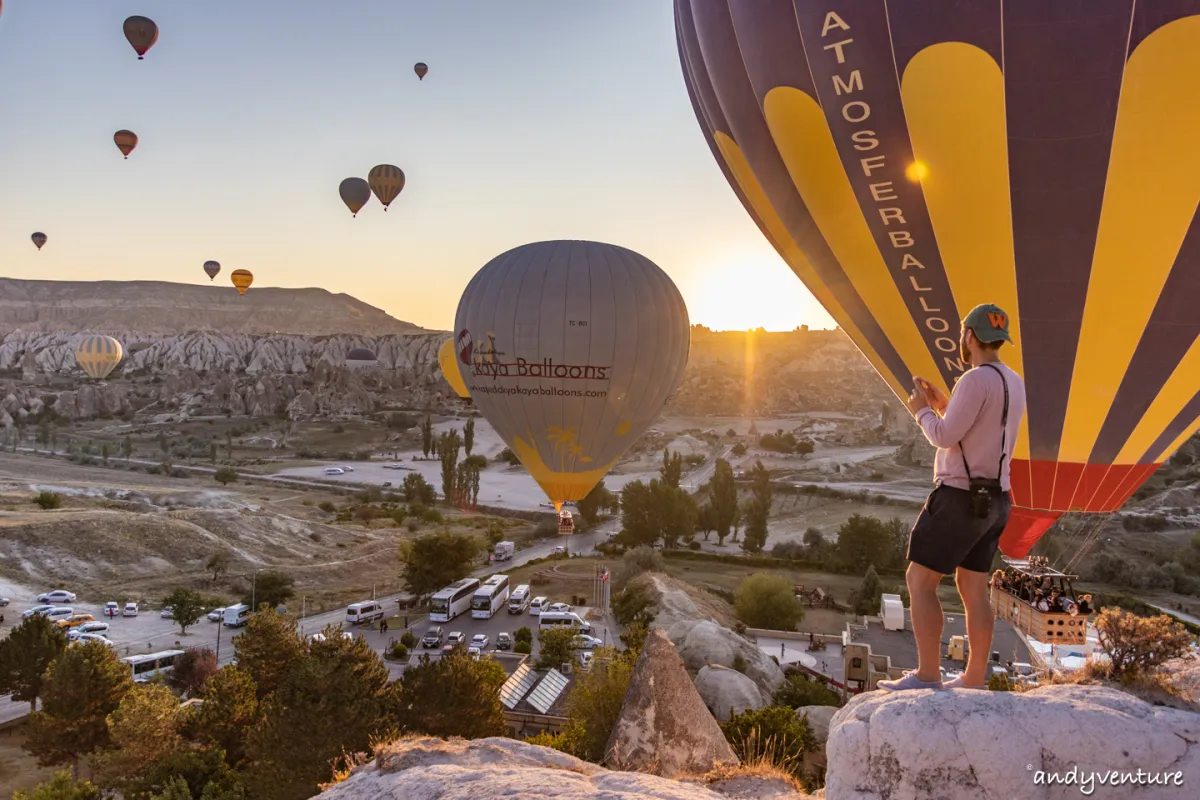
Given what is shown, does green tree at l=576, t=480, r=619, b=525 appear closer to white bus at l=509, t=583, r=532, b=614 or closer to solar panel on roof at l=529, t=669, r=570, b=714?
white bus at l=509, t=583, r=532, b=614

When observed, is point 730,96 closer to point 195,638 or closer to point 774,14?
point 774,14

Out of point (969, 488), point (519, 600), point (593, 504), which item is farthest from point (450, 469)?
point (969, 488)

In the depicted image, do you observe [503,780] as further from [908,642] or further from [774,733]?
[908,642]

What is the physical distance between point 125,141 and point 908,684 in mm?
59477

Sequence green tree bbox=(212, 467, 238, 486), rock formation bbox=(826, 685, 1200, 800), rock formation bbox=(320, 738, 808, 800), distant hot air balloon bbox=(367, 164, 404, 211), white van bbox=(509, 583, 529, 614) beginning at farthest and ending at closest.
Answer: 1. green tree bbox=(212, 467, 238, 486)
2. distant hot air balloon bbox=(367, 164, 404, 211)
3. white van bbox=(509, 583, 529, 614)
4. rock formation bbox=(320, 738, 808, 800)
5. rock formation bbox=(826, 685, 1200, 800)

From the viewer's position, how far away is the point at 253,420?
104 metres

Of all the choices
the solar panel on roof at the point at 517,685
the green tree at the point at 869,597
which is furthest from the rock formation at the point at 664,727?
the green tree at the point at 869,597

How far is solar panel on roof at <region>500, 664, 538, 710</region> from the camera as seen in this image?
19891 millimetres

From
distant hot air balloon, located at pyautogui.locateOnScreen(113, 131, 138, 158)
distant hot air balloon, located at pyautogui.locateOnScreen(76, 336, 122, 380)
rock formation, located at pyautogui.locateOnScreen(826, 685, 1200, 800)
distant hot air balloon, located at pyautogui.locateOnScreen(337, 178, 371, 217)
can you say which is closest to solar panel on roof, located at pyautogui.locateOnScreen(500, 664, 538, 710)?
rock formation, located at pyautogui.locateOnScreen(826, 685, 1200, 800)

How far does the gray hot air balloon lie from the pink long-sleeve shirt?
13779 millimetres

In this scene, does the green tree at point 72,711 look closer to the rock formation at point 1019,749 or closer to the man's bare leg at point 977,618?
the rock formation at point 1019,749

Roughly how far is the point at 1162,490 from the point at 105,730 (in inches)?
2828

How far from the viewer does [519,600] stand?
104 ft

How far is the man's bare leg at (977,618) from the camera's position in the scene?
4145 millimetres
